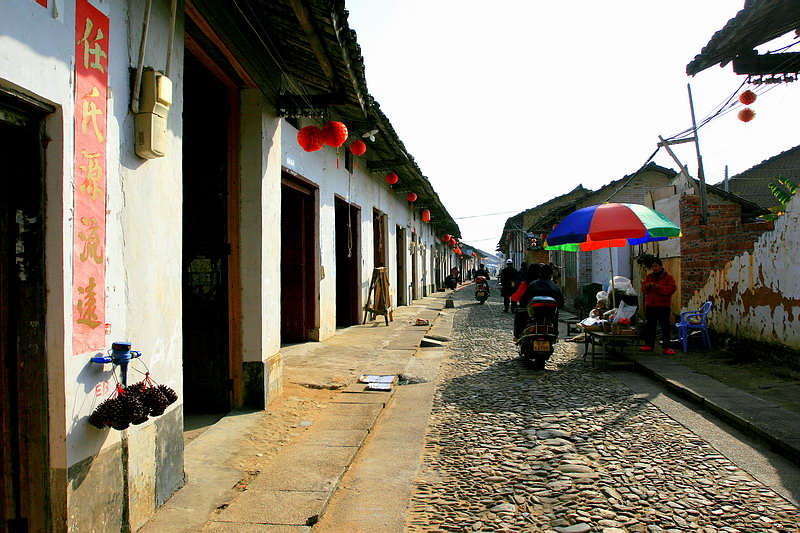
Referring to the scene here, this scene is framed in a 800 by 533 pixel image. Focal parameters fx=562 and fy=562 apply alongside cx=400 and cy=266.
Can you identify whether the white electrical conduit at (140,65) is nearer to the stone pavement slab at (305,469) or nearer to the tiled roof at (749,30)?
the stone pavement slab at (305,469)

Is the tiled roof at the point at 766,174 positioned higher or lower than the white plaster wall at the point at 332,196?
higher

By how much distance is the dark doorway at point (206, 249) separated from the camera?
5.23m

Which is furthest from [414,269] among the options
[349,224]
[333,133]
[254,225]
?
[254,225]

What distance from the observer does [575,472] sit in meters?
3.88

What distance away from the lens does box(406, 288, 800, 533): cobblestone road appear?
316 centimetres

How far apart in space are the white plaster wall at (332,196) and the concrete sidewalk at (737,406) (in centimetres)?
526

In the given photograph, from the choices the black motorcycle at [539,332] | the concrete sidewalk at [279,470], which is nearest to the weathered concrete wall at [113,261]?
the concrete sidewalk at [279,470]

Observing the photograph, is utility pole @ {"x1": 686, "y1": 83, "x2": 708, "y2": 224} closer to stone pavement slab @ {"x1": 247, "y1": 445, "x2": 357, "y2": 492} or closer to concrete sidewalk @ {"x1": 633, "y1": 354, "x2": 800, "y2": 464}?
concrete sidewalk @ {"x1": 633, "y1": 354, "x2": 800, "y2": 464}

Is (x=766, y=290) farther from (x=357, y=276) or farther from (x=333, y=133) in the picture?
(x=357, y=276)

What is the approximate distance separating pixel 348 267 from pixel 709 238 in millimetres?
7162

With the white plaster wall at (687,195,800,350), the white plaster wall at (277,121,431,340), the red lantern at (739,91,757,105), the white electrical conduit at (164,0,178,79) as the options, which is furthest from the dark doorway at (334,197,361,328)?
the white electrical conduit at (164,0,178,79)

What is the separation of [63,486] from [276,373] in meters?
3.30

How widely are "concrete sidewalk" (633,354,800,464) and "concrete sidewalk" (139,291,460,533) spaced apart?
10.4ft

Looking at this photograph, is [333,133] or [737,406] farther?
[333,133]
